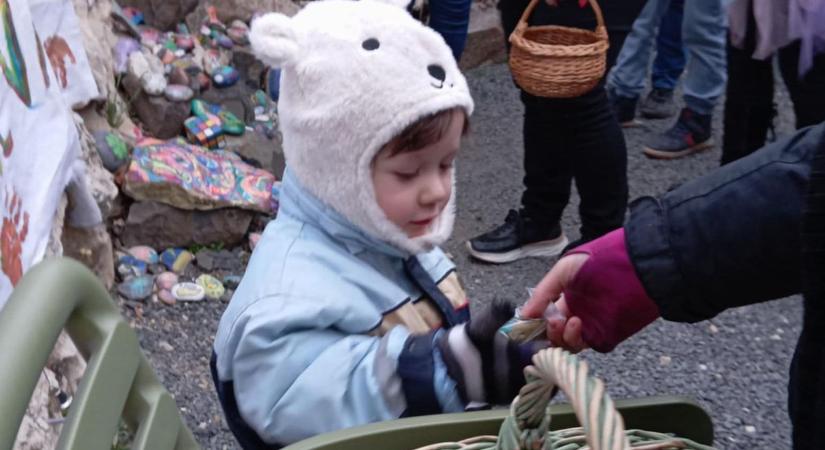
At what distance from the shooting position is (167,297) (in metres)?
2.46

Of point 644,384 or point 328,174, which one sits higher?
point 328,174

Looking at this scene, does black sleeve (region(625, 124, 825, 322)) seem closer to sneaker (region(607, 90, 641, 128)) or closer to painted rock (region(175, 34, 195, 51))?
painted rock (region(175, 34, 195, 51))

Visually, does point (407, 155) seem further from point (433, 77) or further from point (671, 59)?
point (671, 59)

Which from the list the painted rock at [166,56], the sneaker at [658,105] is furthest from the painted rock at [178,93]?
the sneaker at [658,105]

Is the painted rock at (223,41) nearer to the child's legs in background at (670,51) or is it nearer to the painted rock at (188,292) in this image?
the painted rock at (188,292)

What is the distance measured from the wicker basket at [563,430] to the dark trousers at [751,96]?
5.28ft

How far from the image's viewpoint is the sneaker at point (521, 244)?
2.72 m

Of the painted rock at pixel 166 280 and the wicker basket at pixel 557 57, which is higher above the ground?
the wicker basket at pixel 557 57

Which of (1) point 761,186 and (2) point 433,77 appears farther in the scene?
(2) point 433,77

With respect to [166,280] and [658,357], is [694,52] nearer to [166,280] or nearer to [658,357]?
[658,357]

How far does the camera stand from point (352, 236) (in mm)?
1230

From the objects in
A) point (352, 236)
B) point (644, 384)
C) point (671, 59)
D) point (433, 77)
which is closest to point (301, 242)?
point (352, 236)

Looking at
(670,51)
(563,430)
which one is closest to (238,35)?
(670,51)

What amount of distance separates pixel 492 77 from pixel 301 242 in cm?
308
